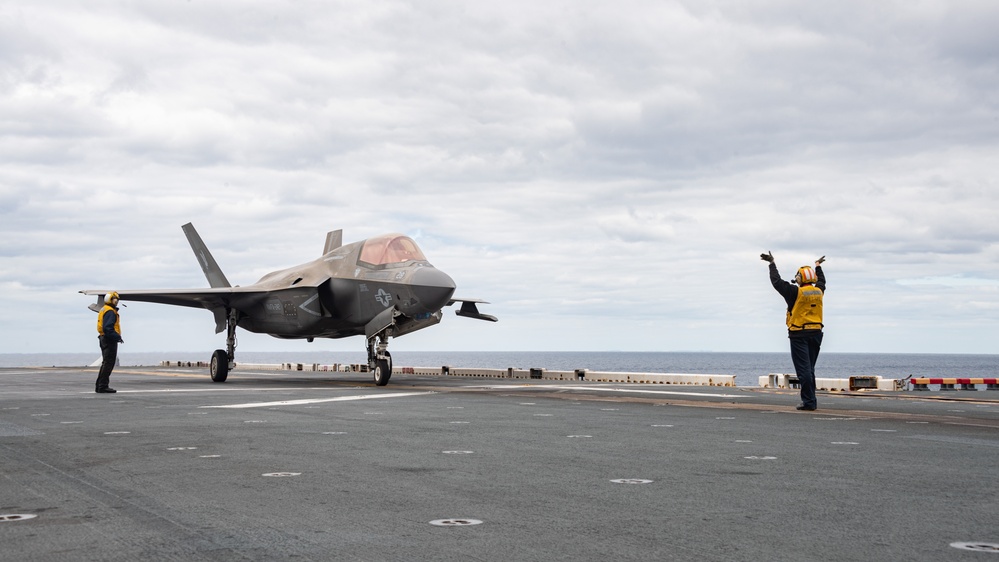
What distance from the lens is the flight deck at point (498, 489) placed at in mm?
4320

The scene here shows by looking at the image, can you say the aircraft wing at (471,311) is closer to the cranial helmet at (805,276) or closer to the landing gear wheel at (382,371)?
the landing gear wheel at (382,371)

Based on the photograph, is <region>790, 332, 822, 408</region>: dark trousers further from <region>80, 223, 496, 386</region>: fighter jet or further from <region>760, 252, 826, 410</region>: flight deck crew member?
<region>80, 223, 496, 386</region>: fighter jet

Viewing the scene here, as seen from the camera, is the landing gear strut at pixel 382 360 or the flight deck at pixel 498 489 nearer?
the flight deck at pixel 498 489

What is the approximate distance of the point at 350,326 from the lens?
25062 millimetres

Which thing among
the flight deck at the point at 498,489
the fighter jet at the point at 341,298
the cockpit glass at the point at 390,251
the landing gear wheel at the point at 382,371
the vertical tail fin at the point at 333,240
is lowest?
the flight deck at the point at 498,489

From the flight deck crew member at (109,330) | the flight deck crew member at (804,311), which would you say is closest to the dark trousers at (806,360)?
the flight deck crew member at (804,311)

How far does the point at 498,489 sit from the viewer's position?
19.8 ft

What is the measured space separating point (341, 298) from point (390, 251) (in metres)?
2.07

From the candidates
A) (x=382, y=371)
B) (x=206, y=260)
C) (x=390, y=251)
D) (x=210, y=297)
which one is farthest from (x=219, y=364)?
(x=206, y=260)

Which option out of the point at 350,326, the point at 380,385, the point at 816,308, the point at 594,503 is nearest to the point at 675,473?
the point at 594,503

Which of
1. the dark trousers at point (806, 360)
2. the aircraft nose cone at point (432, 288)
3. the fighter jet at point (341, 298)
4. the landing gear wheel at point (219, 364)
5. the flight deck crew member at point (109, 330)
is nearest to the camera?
the dark trousers at point (806, 360)

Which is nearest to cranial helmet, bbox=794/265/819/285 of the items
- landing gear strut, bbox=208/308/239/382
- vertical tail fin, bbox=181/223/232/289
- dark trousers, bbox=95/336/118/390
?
dark trousers, bbox=95/336/118/390

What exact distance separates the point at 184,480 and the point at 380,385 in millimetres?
16651

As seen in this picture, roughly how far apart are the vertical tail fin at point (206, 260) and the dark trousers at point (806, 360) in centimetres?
2339
